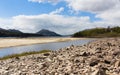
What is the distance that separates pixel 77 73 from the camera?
15492 millimetres

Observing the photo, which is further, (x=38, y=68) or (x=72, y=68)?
(x=38, y=68)

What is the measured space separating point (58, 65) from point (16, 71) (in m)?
2.62

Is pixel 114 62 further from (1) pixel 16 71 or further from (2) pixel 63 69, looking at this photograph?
(1) pixel 16 71

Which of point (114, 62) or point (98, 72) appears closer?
point (98, 72)

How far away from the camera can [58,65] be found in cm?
1816

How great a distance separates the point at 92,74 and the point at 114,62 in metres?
3.85

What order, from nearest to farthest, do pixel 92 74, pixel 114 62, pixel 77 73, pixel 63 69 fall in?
pixel 92 74
pixel 77 73
pixel 63 69
pixel 114 62

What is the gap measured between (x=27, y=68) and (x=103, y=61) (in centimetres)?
482

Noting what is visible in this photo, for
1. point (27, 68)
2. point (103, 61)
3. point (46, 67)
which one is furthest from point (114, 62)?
point (27, 68)

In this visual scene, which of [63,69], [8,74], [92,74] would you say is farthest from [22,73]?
[92,74]

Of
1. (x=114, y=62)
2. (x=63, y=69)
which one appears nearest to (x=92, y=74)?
(x=63, y=69)

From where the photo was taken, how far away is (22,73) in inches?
663

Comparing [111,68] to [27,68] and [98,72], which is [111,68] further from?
[27,68]

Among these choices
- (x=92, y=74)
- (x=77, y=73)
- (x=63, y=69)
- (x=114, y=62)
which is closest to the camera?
(x=92, y=74)
